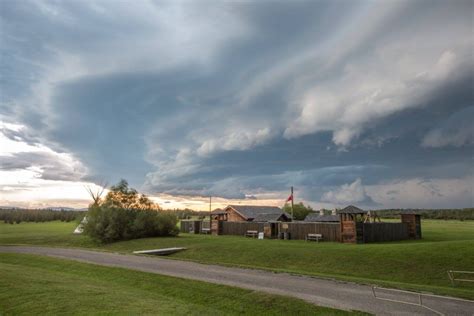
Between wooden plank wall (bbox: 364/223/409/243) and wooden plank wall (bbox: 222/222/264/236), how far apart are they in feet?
41.8

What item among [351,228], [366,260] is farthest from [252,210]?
[366,260]

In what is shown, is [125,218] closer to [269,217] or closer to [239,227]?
[239,227]

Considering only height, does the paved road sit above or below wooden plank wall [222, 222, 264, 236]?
below

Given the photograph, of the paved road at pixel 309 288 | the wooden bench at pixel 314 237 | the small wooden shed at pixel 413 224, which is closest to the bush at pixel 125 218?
the wooden bench at pixel 314 237

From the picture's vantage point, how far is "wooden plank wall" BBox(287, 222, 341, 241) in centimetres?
A: 3559

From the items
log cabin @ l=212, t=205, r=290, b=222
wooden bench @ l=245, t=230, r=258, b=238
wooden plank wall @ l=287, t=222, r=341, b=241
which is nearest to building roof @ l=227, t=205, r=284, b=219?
log cabin @ l=212, t=205, r=290, b=222

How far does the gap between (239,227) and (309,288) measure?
32257mm

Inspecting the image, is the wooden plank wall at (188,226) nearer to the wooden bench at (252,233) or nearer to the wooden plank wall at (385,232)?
the wooden bench at (252,233)

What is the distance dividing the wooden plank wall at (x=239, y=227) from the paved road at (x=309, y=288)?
73.4 ft

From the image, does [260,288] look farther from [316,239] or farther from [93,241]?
[93,241]

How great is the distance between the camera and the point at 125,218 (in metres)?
42.4

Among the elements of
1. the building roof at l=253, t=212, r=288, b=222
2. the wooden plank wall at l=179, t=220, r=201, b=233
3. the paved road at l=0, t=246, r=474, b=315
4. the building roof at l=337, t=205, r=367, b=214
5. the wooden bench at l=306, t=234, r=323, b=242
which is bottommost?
the paved road at l=0, t=246, r=474, b=315

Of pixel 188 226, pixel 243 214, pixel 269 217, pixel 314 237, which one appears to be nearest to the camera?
pixel 314 237

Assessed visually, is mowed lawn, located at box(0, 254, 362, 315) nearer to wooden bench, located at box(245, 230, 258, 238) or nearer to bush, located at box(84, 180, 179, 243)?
bush, located at box(84, 180, 179, 243)
